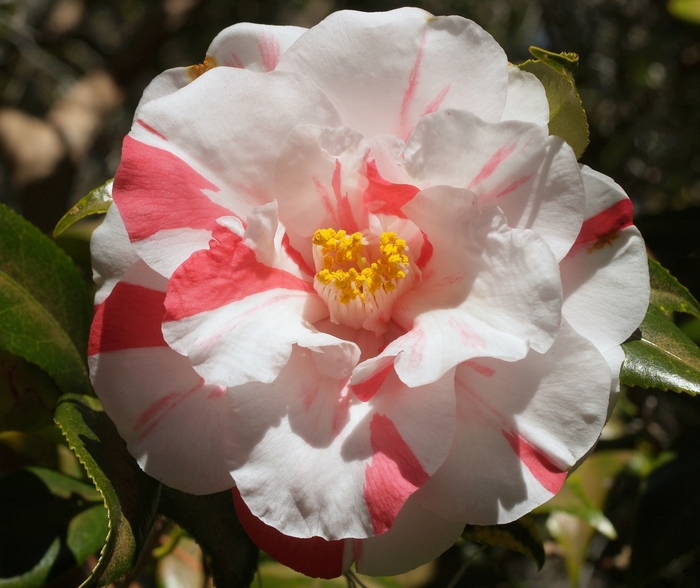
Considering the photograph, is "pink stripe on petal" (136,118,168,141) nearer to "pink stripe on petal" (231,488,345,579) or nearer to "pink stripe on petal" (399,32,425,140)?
"pink stripe on petal" (399,32,425,140)

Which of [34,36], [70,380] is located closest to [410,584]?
[70,380]

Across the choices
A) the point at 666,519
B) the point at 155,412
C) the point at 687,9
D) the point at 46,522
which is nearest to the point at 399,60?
the point at 155,412

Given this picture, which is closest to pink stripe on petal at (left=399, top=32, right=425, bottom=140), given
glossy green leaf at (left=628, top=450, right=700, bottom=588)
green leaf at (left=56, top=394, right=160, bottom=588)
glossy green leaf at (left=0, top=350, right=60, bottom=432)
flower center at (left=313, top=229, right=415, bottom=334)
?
flower center at (left=313, top=229, right=415, bottom=334)

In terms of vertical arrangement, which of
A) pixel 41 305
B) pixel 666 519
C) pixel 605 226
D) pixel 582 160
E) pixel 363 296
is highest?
pixel 605 226

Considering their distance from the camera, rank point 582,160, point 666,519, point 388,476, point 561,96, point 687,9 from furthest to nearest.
→ point 582,160 < point 687,9 < point 666,519 < point 561,96 < point 388,476

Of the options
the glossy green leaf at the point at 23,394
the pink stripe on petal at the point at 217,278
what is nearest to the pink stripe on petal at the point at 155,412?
the pink stripe on petal at the point at 217,278

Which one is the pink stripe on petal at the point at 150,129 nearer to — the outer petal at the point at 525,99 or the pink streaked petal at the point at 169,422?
the pink streaked petal at the point at 169,422

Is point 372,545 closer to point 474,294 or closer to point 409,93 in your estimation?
point 474,294
